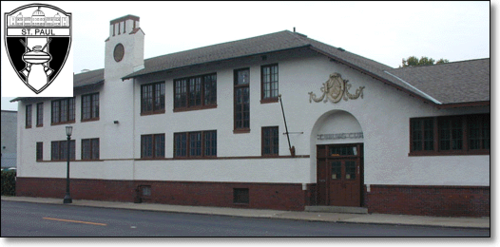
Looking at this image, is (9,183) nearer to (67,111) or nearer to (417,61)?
(67,111)

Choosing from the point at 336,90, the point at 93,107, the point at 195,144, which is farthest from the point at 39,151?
the point at 336,90

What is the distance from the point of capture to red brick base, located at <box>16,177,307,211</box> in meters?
25.1

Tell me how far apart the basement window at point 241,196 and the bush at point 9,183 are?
2135 cm

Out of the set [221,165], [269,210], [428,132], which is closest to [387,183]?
[428,132]

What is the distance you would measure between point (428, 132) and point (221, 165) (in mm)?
10048

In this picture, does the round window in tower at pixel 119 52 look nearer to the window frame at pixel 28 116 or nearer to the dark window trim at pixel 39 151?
the dark window trim at pixel 39 151

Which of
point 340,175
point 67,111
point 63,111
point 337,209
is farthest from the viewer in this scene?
point 63,111

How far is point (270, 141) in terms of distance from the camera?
25.8 meters

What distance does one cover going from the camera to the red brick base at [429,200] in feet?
65.0

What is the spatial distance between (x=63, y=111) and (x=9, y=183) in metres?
8.49

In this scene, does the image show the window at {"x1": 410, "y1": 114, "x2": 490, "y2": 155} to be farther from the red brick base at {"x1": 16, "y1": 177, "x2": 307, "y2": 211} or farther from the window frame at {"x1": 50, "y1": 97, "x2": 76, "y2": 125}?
the window frame at {"x1": 50, "y1": 97, "x2": 76, "y2": 125}

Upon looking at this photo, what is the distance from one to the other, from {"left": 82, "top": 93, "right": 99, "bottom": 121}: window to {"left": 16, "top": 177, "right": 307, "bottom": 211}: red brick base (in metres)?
3.77

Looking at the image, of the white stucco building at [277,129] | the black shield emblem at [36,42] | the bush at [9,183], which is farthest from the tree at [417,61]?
the black shield emblem at [36,42]

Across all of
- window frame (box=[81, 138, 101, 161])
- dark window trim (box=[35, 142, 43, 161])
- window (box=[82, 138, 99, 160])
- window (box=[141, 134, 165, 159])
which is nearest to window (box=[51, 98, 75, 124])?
window (box=[82, 138, 99, 160])
